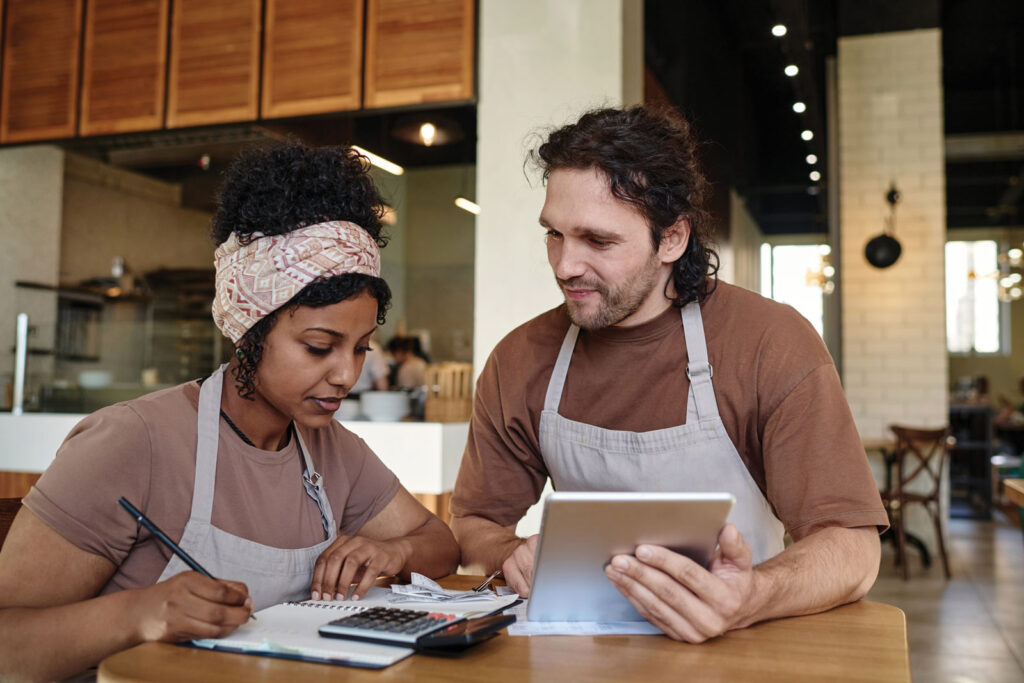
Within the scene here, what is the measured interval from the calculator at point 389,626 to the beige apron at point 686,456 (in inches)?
22.0

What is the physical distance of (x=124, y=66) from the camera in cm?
470

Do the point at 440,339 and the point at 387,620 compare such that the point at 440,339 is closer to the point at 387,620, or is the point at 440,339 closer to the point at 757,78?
the point at 387,620

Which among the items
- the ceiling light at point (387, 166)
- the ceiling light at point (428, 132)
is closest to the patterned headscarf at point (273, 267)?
the ceiling light at point (428, 132)

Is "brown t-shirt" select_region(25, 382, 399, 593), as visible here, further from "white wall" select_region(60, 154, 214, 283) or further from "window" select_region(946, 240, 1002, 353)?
"window" select_region(946, 240, 1002, 353)

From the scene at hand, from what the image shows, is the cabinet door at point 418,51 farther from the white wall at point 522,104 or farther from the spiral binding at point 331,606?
the spiral binding at point 331,606

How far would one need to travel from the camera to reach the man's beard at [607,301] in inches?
62.2

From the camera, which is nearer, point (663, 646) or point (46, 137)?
point (663, 646)

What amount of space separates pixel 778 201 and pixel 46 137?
8.58 meters

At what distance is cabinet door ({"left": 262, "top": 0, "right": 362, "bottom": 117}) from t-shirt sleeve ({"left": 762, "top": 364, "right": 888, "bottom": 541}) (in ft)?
10.7

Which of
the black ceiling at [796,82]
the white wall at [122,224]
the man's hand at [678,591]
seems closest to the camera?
the man's hand at [678,591]

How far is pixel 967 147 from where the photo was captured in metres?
11.2

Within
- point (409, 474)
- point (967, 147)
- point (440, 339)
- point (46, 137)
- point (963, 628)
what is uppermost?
point (967, 147)

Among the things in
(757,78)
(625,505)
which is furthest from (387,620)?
(757,78)

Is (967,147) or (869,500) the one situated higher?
(967,147)
